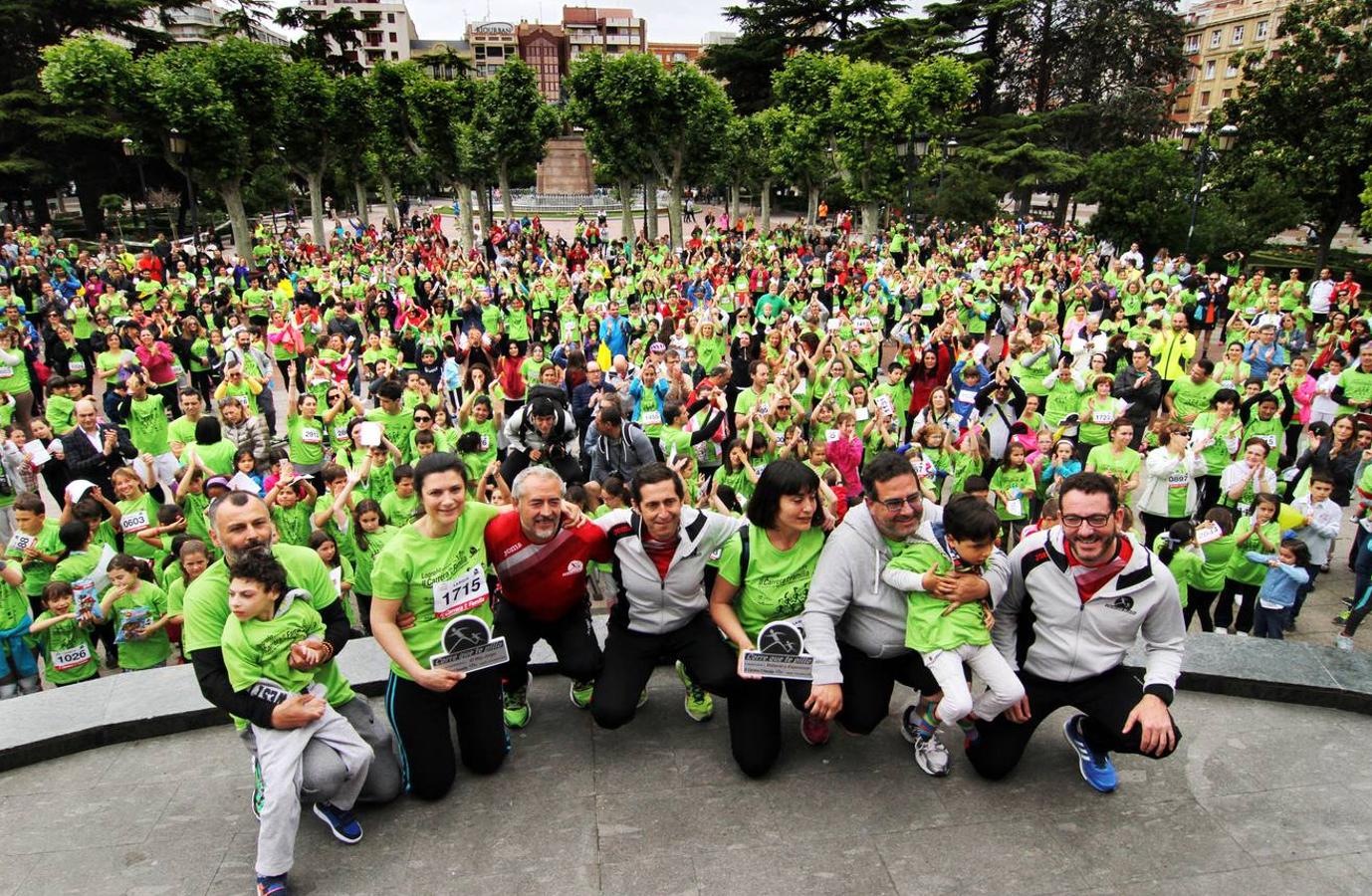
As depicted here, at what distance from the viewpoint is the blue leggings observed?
551 cm

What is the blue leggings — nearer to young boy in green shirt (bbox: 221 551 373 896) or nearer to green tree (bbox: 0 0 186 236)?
young boy in green shirt (bbox: 221 551 373 896)

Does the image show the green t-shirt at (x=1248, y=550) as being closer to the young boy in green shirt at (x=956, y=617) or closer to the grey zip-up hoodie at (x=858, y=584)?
the grey zip-up hoodie at (x=858, y=584)

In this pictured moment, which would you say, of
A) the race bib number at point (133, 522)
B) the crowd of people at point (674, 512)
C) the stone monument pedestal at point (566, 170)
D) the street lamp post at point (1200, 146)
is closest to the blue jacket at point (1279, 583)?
the crowd of people at point (674, 512)

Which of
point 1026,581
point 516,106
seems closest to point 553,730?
point 1026,581

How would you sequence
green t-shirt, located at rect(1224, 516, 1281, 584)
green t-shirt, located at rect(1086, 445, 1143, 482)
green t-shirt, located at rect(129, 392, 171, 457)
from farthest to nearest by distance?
green t-shirt, located at rect(129, 392, 171, 457), green t-shirt, located at rect(1086, 445, 1143, 482), green t-shirt, located at rect(1224, 516, 1281, 584)

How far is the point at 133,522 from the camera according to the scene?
6.57m

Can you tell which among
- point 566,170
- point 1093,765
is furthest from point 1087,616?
point 566,170

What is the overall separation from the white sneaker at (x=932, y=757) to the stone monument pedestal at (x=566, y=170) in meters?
62.3

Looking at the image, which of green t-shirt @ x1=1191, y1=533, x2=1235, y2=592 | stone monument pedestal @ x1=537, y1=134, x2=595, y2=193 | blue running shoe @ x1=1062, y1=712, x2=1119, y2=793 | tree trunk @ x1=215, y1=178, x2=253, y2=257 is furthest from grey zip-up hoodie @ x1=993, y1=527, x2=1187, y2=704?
stone monument pedestal @ x1=537, y1=134, x2=595, y2=193

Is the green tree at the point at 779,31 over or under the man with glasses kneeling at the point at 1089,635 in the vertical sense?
over

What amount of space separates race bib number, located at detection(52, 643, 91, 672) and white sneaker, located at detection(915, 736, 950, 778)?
539 centimetres

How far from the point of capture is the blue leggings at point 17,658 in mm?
5508

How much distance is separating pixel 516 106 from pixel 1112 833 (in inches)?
1403

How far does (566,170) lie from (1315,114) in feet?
159
